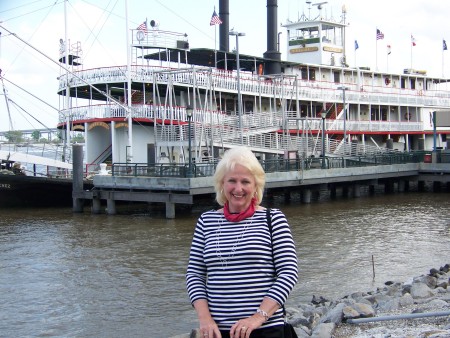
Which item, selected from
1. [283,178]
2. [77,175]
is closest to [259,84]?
[283,178]

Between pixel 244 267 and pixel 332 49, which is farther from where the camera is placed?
pixel 332 49

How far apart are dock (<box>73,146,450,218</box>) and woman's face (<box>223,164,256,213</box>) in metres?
16.9

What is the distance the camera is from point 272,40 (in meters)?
40.6

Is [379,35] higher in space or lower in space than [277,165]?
higher

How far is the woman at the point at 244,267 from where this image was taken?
3369 millimetres

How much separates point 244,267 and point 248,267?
0.9 inches

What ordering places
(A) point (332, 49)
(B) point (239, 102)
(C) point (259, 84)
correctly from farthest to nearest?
1. (A) point (332, 49)
2. (C) point (259, 84)
3. (B) point (239, 102)

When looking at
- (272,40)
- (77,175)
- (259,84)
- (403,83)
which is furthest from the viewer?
(403,83)

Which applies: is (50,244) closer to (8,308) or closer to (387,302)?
(8,308)

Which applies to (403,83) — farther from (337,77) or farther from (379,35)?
(337,77)

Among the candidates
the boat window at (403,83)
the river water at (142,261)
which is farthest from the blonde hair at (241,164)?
the boat window at (403,83)

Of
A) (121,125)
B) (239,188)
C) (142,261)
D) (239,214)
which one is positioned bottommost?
(142,261)

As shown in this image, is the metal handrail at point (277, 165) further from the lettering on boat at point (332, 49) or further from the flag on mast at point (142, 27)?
the lettering on boat at point (332, 49)

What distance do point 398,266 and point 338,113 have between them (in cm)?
3038
